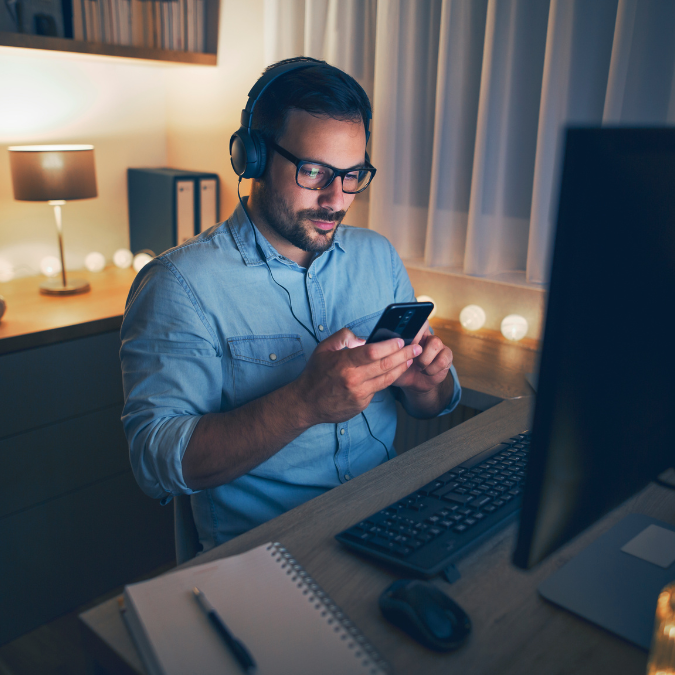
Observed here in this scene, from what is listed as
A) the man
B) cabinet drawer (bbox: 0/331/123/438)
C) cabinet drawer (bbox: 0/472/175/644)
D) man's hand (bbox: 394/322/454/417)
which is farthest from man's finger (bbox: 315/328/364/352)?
cabinet drawer (bbox: 0/472/175/644)

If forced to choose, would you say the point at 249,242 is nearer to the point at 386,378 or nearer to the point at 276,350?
the point at 276,350

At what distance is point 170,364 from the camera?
899mm

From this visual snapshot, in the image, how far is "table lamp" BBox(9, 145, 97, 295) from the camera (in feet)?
5.80

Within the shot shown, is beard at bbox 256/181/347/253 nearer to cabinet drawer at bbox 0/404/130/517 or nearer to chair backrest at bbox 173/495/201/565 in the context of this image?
chair backrest at bbox 173/495/201/565

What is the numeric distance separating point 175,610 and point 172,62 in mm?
1967

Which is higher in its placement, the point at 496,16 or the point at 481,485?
the point at 496,16

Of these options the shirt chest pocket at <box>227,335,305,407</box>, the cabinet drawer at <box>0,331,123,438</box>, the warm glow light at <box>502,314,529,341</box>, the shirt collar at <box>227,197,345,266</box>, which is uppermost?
the shirt collar at <box>227,197,345,266</box>

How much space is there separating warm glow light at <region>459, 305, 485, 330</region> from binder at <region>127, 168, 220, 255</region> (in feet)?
3.44

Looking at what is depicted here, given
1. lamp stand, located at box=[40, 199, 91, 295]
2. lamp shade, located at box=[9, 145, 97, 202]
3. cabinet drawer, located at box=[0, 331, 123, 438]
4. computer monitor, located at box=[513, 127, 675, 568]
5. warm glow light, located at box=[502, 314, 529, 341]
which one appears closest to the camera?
computer monitor, located at box=[513, 127, 675, 568]

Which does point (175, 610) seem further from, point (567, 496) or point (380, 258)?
point (380, 258)

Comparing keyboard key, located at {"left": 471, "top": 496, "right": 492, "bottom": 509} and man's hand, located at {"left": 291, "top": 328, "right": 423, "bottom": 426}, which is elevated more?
man's hand, located at {"left": 291, "top": 328, "right": 423, "bottom": 426}

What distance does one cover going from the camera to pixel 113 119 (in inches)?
88.5

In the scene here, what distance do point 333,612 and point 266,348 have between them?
0.55 m

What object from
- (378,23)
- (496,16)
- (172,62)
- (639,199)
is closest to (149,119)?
(172,62)
